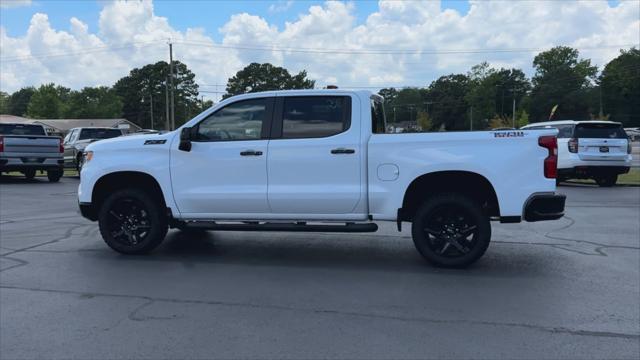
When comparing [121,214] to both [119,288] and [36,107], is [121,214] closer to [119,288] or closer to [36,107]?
[119,288]

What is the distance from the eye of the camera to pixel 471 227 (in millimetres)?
6414

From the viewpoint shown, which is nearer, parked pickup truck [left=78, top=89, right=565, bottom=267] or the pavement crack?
the pavement crack

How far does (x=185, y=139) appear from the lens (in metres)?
6.84

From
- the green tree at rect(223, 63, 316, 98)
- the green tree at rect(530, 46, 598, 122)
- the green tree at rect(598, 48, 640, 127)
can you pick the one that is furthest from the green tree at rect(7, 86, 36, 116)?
the green tree at rect(598, 48, 640, 127)

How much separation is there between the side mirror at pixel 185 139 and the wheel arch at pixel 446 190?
8.75 feet

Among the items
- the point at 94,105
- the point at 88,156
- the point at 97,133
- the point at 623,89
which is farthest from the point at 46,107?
the point at 88,156

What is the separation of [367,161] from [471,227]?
4.59 feet

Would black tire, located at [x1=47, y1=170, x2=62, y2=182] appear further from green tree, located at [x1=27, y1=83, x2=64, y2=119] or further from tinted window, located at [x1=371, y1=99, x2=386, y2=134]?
green tree, located at [x1=27, y1=83, x2=64, y2=119]

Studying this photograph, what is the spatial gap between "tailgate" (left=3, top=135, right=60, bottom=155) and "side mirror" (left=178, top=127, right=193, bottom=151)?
13.8 meters

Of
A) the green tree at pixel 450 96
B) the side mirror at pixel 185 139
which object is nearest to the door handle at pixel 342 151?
the side mirror at pixel 185 139

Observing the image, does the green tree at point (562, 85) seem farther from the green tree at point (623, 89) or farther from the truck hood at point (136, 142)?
the truck hood at point (136, 142)

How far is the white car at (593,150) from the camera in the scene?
52.5 ft

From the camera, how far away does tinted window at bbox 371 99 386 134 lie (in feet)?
23.0

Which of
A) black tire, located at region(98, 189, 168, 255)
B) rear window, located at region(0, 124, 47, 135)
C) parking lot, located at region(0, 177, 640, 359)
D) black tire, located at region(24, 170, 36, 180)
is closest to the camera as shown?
parking lot, located at region(0, 177, 640, 359)
